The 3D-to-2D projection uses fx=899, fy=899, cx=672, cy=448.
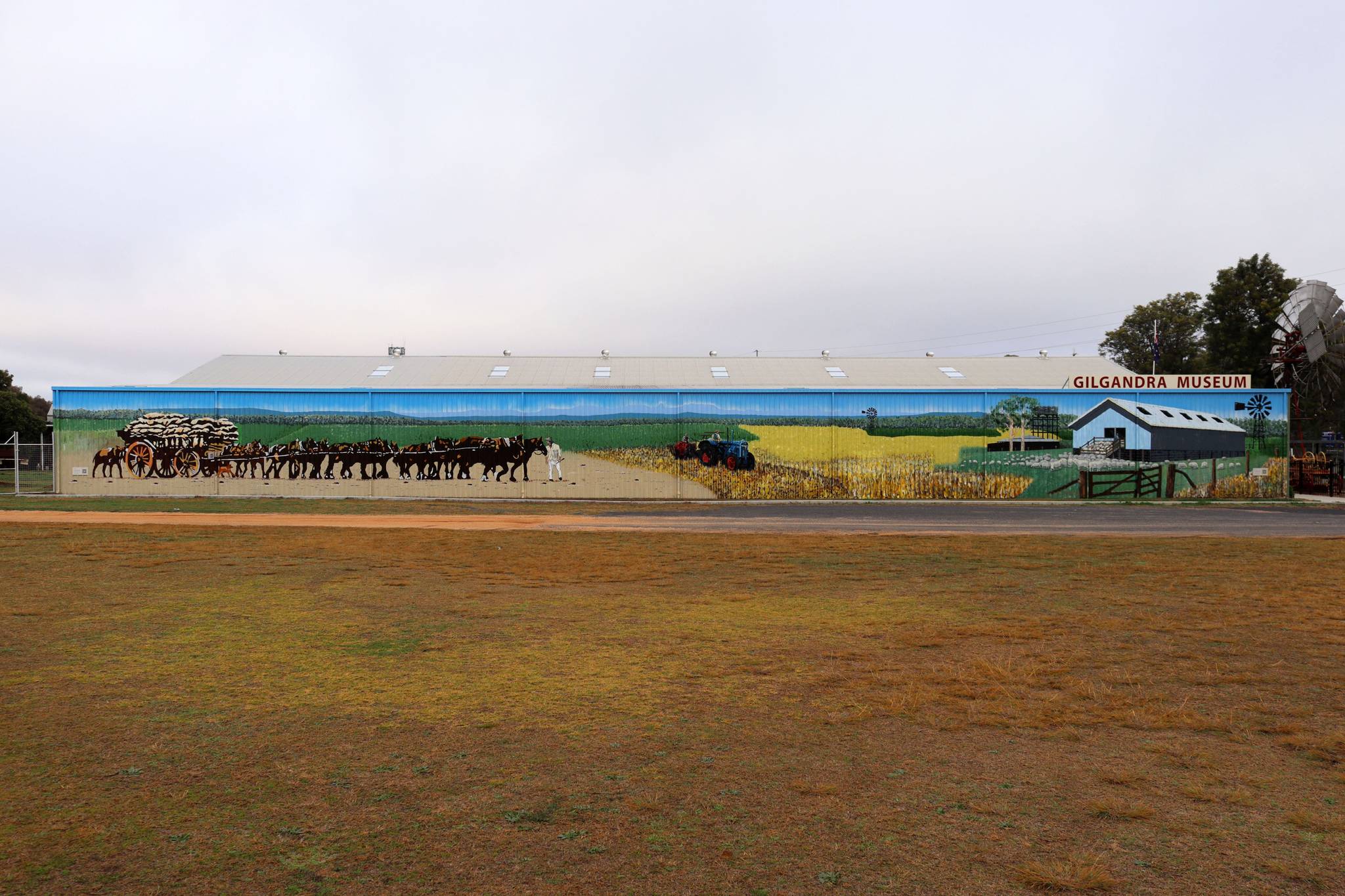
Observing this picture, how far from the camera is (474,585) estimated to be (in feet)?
40.3

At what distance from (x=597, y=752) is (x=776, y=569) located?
909 cm

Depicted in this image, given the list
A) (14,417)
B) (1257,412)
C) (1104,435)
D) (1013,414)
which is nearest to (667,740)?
(1013,414)

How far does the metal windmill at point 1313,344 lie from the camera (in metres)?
39.6

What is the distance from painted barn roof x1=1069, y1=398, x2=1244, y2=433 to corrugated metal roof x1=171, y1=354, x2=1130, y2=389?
478cm

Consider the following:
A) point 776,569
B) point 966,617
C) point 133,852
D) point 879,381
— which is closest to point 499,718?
point 133,852

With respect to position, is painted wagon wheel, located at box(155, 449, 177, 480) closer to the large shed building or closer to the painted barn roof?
the large shed building

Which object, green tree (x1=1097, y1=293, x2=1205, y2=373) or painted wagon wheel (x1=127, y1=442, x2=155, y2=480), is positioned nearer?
painted wagon wheel (x1=127, y1=442, x2=155, y2=480)

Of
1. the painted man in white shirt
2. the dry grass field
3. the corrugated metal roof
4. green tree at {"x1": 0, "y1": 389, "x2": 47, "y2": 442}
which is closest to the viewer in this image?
the dry grass field

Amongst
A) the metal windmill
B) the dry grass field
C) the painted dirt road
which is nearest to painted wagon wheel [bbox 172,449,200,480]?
the painted dirt road

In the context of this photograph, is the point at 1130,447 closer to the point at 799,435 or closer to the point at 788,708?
the point at 799,435

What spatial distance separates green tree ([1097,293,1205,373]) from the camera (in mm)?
73062

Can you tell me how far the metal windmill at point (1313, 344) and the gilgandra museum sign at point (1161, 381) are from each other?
9.51ft

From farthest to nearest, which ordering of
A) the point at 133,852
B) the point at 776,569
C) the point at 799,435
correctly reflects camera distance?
the point at 799,435, the point at 776,569, the point at 133,852

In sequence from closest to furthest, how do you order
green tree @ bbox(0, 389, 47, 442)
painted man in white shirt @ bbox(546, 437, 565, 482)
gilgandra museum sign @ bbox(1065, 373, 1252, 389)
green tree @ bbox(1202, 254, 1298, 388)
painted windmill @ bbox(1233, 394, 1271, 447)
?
painted man in white shirt @ bbox(546, 437, 565, 482) < painted windmill @ bbox(1233, 394, 1271, 447) < gilgandra museum sign @ bbox(1065, 373, 1252, 389) < green tree @ bbox(0, 389, 47, 442) < green tree @ bbox(1202, 254, 1298, 388)
